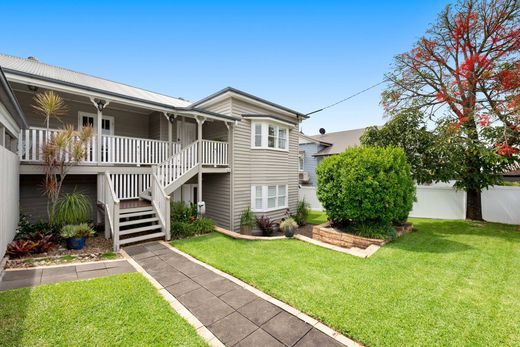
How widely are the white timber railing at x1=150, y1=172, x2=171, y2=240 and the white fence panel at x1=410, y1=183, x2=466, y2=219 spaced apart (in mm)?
12374

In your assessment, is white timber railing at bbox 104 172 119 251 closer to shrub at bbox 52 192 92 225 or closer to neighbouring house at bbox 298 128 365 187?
shrub at bbox 52 192 92 225

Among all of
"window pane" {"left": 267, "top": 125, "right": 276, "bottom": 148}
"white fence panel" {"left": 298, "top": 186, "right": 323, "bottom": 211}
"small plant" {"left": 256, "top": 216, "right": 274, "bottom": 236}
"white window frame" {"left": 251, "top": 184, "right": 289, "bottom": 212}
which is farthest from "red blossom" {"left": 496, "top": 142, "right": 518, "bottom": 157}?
"white fence panel" {"left": 298, "top": 186, "right": 323, "bottom": 211}

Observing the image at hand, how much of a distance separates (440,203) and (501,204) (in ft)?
7.59

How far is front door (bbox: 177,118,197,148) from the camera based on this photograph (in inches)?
453

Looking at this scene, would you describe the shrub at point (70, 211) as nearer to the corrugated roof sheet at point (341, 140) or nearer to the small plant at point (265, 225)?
the small plant at point (265, 225)

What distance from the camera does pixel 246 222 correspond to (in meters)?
10.5

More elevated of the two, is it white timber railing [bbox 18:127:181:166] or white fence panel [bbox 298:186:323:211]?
white timber railing [bbox 18:127:181:166]

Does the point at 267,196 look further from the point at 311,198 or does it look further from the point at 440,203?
the point at 440,203

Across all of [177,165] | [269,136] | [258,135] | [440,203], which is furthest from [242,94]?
[440,203]

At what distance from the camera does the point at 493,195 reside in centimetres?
1102

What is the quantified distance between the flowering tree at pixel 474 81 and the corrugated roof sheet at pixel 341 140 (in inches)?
396

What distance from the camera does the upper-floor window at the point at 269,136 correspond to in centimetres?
1112

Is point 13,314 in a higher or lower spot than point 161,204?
lower

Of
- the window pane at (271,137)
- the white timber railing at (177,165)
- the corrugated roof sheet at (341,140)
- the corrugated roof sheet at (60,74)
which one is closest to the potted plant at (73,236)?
the white timber railing at (177,165)
